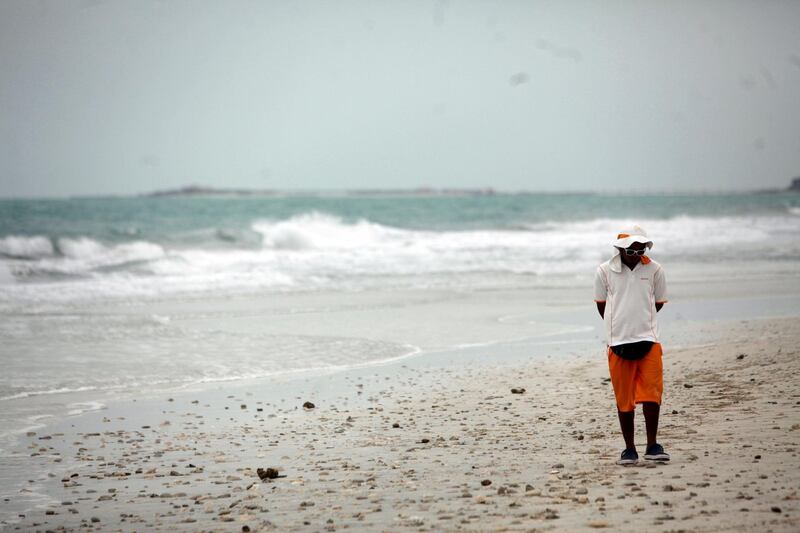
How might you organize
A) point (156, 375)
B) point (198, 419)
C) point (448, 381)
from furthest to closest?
1. point (156, 375)
2. point (448, 381)
3. point (198, 419)

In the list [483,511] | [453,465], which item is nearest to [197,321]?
[453,465]

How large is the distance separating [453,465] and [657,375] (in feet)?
4.60

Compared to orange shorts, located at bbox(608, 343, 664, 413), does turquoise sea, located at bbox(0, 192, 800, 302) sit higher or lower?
lower

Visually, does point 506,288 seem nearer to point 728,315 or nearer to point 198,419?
point 728,315

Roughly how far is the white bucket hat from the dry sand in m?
1.34

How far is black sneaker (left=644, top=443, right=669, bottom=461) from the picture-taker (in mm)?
5598

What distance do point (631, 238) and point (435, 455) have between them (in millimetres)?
1954

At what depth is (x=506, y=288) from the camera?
19.3 metres

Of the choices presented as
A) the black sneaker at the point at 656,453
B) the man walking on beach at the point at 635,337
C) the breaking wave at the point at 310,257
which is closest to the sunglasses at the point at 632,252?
the man walking on beach at the point at 635,337

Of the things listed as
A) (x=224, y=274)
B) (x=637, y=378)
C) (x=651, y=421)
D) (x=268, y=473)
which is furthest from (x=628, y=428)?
(x=224, y=274)

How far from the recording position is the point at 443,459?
6.09 meters

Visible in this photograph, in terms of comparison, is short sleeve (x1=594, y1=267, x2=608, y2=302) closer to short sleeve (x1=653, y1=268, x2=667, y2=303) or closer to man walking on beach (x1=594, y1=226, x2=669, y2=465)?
man walking on beach (x1=594, y1=226, x2=669, y2=465)

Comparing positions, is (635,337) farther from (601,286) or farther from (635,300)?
(601,286)

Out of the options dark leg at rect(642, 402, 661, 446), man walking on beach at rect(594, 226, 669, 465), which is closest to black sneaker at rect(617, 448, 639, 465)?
man walking on beach at rect(594, 226, 669, 465)
